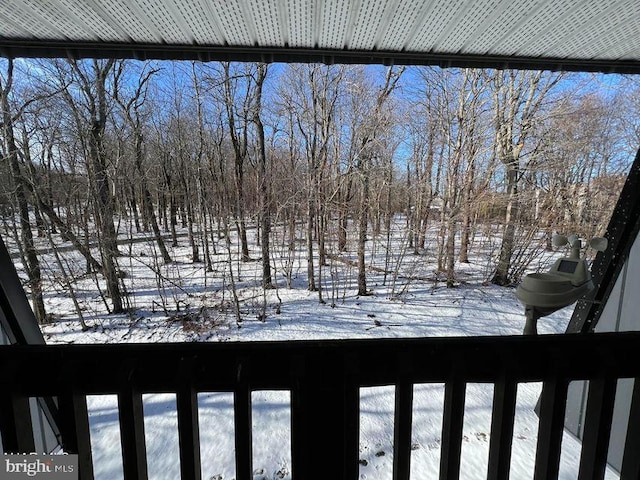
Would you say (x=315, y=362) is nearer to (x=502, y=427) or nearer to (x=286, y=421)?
(x=502, y=427)

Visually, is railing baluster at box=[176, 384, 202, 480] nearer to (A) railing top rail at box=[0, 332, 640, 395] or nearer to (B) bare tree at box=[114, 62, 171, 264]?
(A) railing top rail at box=[0, 332, 640, 395]

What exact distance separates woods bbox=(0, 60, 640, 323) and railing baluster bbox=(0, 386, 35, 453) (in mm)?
4423

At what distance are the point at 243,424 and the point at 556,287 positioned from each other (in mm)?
1517

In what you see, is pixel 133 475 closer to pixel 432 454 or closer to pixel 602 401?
pixel 602 401

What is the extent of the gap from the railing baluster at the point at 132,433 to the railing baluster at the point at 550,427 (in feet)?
2.92

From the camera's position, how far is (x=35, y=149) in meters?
4.27

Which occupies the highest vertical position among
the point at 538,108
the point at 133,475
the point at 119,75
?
the point at 119,75

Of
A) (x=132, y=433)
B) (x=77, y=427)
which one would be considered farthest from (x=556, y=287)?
(x=77, y=427)

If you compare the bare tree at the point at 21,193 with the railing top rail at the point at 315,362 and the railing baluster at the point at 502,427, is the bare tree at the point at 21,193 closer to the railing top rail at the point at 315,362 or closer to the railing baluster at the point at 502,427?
the railing top rail at the point at 315,362

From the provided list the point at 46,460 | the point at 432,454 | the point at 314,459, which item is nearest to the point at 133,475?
the point at 46,460

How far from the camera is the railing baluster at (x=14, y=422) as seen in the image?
0.55 meters

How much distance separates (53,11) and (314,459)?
1.50 metres

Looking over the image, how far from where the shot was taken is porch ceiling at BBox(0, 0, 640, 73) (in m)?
0.86

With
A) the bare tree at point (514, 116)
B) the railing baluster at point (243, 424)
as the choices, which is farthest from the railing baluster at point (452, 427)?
the bare tree at point (514, 116)
